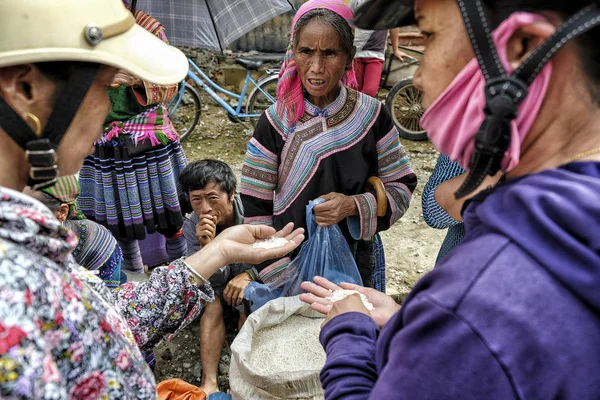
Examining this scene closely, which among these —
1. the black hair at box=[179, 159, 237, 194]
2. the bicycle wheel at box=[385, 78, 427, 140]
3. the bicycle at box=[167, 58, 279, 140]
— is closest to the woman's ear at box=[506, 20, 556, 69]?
the black hair at box=[179, 159, 237, 194]

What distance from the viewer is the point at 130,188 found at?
3336 millimetres

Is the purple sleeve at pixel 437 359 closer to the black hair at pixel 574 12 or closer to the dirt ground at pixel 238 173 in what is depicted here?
the black hair at pixel 574 12

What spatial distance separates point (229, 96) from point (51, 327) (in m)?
7.00

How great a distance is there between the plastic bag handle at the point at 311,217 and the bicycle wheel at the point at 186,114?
474 centimetres

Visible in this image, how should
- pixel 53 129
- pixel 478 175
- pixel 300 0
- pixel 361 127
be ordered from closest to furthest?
pixel 478 175 < pixel 53 129 < pixel 361 127 < pixel 300 0

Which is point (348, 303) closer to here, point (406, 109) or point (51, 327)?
point (51, 327)

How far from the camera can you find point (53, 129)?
3.63 feet

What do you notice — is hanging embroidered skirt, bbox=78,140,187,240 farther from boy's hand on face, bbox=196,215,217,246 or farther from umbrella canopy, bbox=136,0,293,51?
umbrella canopy, bbox=136,0,293,51

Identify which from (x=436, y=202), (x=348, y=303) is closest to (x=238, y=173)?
(x=436, y=202)

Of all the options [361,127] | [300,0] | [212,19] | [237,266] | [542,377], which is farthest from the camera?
[300,0]

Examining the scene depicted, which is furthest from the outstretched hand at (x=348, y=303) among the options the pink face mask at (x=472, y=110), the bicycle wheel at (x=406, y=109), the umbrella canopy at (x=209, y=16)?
the bicycle wheel at (x=406, y=109)

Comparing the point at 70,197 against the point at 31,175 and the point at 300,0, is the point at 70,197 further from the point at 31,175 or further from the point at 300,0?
the point at 300,0

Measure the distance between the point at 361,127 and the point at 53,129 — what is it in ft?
5.27

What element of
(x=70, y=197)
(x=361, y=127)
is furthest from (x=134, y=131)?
(x=361, y=127)
